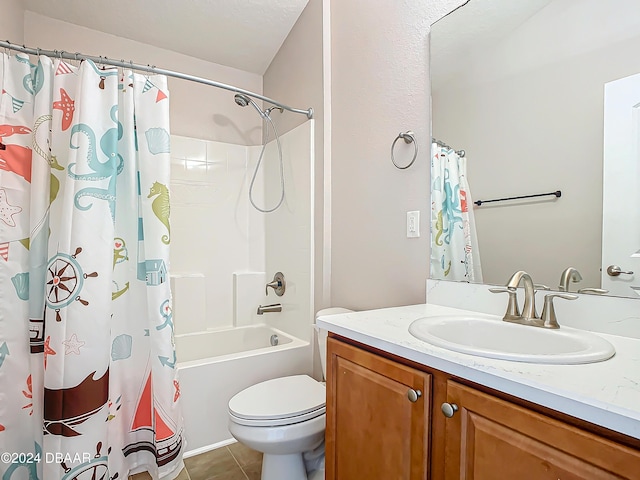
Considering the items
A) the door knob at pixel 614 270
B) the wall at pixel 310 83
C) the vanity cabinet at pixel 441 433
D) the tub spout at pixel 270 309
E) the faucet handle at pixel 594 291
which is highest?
the wall at pixel 310 83

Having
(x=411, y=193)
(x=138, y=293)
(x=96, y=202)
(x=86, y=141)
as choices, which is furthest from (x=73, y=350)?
(x=411, y=193)

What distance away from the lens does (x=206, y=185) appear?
2549 millimetres

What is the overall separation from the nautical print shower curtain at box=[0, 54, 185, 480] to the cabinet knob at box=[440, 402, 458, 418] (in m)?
1.16

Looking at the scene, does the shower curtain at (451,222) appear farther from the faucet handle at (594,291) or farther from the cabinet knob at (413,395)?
the cabinet knob at (413,395)

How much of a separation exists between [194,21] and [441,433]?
253 centimetres

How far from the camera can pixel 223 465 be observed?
66.9 inches

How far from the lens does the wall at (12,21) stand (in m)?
1.56

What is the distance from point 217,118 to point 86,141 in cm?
138

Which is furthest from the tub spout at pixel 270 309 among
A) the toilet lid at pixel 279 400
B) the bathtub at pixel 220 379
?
the toilet lid at pixel 279 400

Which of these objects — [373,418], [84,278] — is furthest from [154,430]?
[373,418]

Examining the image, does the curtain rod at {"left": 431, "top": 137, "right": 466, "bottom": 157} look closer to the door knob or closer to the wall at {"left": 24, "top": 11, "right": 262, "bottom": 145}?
the door knob

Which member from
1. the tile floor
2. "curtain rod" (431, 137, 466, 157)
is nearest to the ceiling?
"curtain rod" (431, 137, 466, 157)

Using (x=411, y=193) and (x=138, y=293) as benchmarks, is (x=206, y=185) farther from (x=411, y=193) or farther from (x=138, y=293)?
(x=411, y=193)

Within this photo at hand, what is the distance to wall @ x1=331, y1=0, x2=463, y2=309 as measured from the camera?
1446 millimetres
